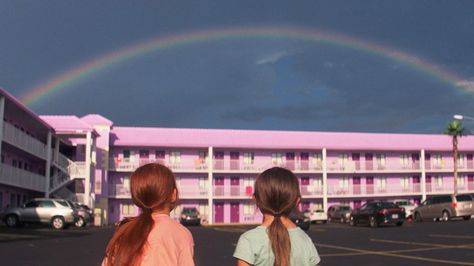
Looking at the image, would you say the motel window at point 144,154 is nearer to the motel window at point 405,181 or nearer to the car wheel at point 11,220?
the car wheel at point 11,220

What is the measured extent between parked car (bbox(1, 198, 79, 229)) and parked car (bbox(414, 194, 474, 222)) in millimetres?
22392

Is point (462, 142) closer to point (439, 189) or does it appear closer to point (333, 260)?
point (439, 189)

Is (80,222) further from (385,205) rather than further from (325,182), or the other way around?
(325,182)

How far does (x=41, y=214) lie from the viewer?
29.3m

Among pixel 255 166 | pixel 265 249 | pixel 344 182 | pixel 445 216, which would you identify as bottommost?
pixel 445 216

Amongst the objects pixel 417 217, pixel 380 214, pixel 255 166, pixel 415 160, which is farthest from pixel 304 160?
pixel 380 214

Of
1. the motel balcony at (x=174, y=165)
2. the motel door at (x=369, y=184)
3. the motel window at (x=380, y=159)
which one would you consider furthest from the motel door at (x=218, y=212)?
the motel window at (x=380, y=159)

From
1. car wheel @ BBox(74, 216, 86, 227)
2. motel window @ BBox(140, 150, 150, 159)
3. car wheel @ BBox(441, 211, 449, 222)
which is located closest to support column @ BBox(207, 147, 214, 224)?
motel window @ BBox(140, 150, 150, 159)

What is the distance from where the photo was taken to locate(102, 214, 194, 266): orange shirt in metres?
2.81

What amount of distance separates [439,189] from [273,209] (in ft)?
206

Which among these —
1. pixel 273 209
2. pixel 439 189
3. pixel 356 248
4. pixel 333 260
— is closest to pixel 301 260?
pixel 273 209

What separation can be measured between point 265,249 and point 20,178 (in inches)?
1357

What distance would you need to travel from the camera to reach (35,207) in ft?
96.7

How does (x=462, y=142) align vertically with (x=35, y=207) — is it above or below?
above
